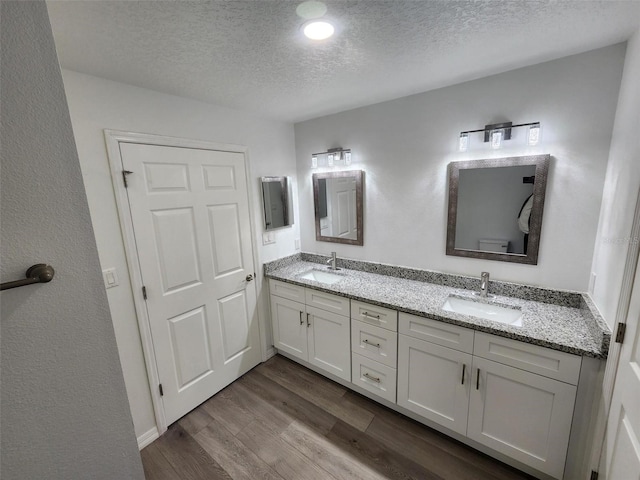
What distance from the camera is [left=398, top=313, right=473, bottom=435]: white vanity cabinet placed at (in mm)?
1617

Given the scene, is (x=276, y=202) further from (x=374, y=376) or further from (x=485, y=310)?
(x=485, y=310)

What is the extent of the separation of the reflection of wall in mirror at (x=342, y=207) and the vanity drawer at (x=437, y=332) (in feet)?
3.21

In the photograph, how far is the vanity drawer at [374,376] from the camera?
1.94m

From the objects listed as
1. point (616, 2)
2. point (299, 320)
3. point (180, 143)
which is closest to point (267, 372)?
point (299, 320)

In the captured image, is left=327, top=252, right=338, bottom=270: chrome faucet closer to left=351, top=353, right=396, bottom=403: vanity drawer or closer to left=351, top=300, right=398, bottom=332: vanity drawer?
left=351, top=300, right=398, bottom=332: vanity drawer

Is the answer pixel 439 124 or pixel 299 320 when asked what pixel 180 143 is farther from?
pixel 439 124

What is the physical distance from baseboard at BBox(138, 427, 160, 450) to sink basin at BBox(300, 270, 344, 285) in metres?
1.52

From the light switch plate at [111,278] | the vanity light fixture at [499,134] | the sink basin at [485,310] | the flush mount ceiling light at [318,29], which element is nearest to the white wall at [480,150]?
the vanity light fixture at [499,134]

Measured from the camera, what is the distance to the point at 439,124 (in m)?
1.97

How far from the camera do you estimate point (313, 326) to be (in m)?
2.31

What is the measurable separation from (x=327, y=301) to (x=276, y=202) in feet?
3.46

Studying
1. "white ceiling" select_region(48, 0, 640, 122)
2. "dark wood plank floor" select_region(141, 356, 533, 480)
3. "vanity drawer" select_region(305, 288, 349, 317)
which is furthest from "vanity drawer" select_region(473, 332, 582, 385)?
"white ceiling" select_region(48, 0, 640, 122)

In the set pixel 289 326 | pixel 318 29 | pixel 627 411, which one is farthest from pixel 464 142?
pixel 289 326

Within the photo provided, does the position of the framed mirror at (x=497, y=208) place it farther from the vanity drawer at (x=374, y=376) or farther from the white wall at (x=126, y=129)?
the white wall at (x=126, y=129)
